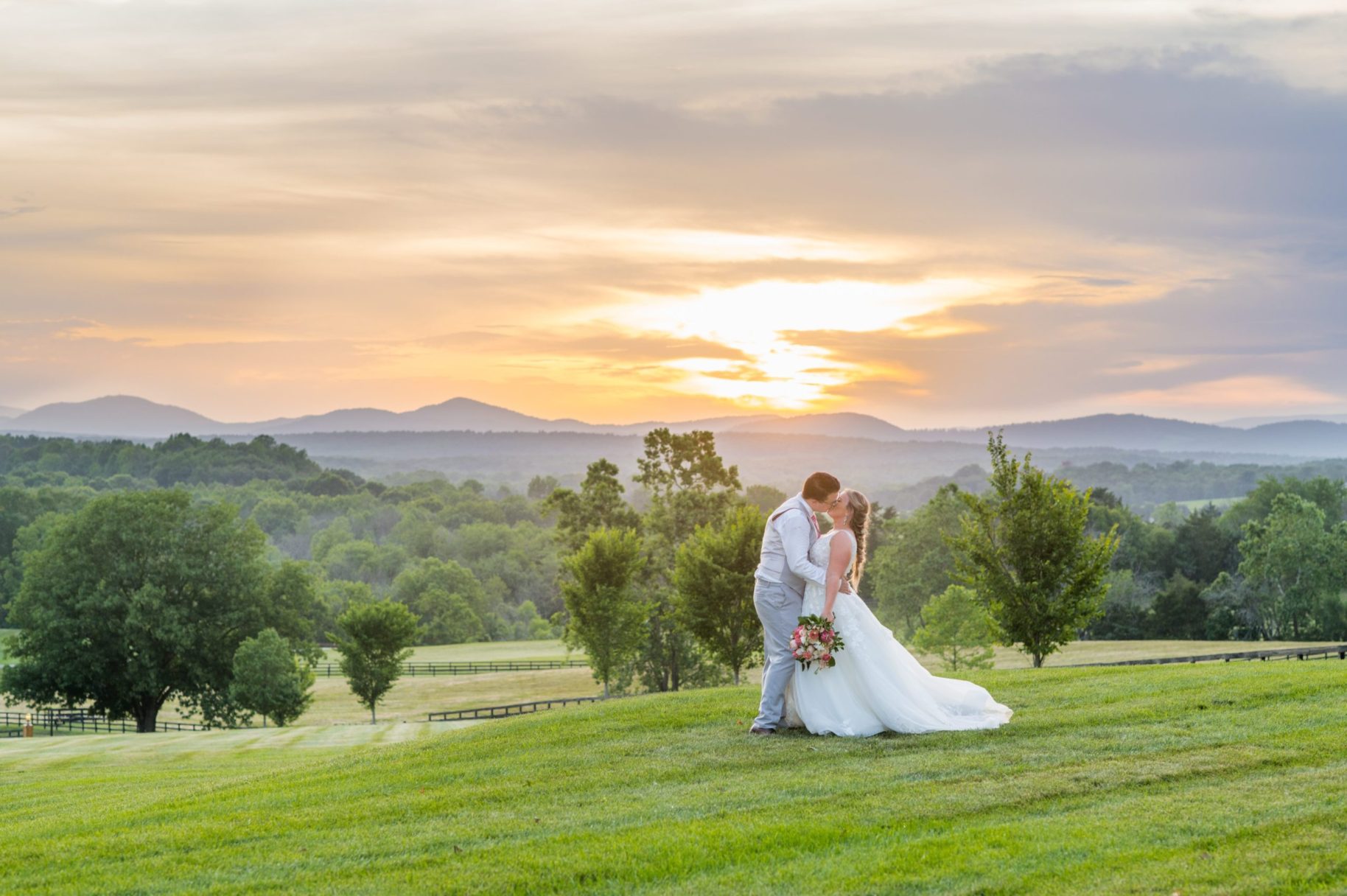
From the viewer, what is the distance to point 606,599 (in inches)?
1829

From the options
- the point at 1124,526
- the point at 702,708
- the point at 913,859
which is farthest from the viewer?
the point at 1124,526

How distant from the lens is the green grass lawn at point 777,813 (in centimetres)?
787

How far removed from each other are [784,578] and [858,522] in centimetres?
110

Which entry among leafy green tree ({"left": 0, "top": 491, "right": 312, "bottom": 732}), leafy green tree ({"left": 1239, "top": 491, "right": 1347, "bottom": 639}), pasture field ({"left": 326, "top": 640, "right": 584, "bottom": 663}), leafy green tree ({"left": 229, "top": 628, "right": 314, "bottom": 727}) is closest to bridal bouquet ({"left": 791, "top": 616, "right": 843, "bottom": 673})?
leafy green tree ({"left": 229, "top": 628, "right": 314, "bottom": 727})

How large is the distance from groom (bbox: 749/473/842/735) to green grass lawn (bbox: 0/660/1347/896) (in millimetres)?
499

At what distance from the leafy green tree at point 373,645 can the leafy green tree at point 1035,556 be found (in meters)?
29.3

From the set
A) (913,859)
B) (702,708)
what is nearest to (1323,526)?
(702,708)

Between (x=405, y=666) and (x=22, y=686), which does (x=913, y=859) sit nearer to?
(x=22, y=686)

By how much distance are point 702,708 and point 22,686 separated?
45.7m

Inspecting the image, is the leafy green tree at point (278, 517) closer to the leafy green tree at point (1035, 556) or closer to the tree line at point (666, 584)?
the tree line at point (666, 584)

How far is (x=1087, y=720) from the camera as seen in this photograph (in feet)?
43.2

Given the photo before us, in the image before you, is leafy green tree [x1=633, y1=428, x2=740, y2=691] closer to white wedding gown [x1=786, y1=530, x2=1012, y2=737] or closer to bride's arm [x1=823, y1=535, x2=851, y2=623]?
white wedding gown [x1=786, y1=530, x2=1012, y2=737]

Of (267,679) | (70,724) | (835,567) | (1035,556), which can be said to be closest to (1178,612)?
(1035,556)

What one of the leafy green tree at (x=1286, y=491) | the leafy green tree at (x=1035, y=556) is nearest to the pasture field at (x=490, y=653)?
the leafy green tree at (x=1035, y=556)
